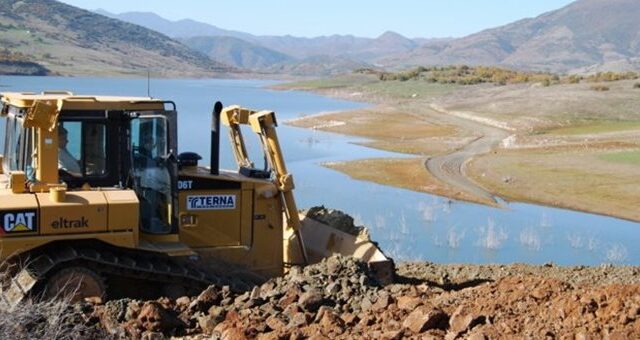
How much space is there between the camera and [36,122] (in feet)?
29.4

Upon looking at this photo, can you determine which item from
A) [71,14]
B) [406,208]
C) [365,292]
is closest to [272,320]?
[365,292]

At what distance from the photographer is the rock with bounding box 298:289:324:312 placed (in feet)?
27.9

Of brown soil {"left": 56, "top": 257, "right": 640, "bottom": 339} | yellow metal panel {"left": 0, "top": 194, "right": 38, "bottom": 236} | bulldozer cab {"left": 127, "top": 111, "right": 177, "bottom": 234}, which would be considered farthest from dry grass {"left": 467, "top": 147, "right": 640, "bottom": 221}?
yellow metal panel {"left": 0, "top": 194, "right": 38, "bottom": 236}

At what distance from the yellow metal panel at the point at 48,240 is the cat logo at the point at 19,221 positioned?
85 millimetres

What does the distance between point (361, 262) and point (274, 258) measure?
3.63ft

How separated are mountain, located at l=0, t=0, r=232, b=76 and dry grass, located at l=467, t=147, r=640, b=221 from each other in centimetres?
7858

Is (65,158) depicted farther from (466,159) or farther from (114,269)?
(466,159)

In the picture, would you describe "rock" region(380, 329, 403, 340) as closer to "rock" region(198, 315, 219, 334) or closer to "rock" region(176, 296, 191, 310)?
"rock" region(198, 315, 219, 334)

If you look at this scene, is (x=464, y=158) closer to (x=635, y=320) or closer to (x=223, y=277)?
(x=223, y=277)

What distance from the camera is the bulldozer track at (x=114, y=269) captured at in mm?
8703

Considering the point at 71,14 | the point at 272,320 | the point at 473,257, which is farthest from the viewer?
the point at 71,14

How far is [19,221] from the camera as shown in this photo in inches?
341

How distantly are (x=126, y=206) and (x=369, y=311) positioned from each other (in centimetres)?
263

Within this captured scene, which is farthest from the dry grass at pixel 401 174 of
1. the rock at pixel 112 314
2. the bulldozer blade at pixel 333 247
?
the rock at pixel 112 314
